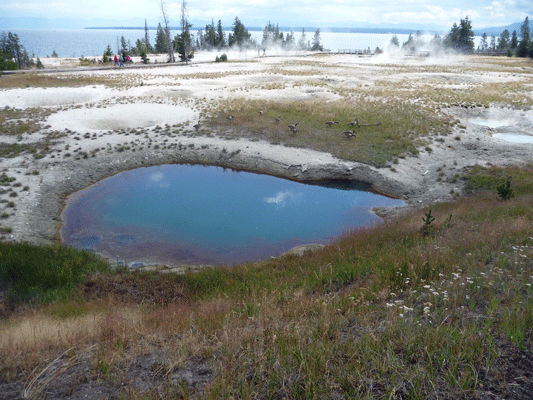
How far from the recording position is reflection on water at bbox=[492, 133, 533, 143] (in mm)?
27494

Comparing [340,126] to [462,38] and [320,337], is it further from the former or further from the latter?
[462,38]

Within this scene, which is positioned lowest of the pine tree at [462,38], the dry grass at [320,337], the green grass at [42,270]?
the green grass at [42,270]

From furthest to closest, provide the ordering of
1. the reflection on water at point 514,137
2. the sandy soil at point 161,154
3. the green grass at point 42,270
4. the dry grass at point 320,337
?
1. the reflection on water at point 514,137
2. the sandy soil at point 161,154
3. the green grass at point 42,270
4. the dry grass at point 320,337

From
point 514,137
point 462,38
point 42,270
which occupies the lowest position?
point 42,270

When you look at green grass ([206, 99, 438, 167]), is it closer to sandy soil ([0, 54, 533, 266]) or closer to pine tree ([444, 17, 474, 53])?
sandy soil ([0, 54, 533, 266])

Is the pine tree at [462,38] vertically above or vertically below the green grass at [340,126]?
above

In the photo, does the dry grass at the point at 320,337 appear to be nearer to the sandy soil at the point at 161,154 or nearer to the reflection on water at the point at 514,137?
the sandy soil at the point at 161,154

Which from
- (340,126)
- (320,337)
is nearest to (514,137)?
(340,126)

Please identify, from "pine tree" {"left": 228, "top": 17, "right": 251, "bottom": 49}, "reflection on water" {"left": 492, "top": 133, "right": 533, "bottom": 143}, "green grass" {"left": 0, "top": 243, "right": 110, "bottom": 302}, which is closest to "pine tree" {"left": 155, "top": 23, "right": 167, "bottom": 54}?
"pine tree" {"left": 228, "top": 17, "right": 251, "bottom": 49}

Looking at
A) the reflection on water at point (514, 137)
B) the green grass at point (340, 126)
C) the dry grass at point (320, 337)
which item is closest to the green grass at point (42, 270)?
the dry grass at point (320, 337)

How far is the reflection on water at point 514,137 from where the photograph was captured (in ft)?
90.2

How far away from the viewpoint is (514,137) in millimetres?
28484

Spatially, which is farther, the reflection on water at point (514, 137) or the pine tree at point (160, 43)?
the pine tree at point (160, 43)

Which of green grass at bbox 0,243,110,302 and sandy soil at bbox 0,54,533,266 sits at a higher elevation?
sandy soil at bbox 0,54,533,266
